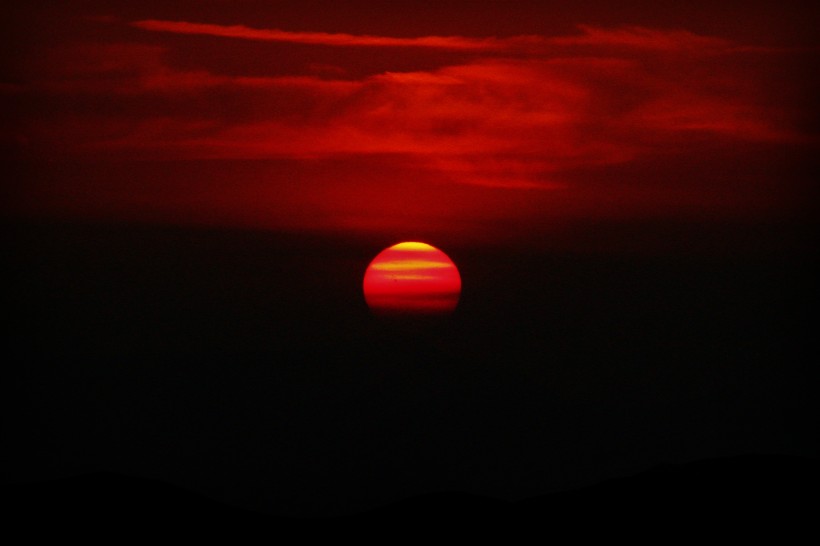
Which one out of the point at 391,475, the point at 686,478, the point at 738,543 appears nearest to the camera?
the point at 738,543

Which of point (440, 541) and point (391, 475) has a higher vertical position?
point (391, 475)

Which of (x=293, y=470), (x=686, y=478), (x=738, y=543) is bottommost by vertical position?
(x=738, y=543)

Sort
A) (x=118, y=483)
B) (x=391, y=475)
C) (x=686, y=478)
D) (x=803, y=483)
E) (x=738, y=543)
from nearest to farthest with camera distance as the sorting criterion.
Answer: (x=738, y=543) < (x=803, y=483) < (x=686, y=478) < (x=118, y=483) < (x=391, y=475)

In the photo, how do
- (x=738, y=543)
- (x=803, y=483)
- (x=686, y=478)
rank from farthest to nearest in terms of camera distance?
1. (x=686, y=478)
2. (x=803, y=483)
3. (x=738, y=543)

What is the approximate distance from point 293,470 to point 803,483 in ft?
73.5

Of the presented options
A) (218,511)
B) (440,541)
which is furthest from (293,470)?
(440,541)

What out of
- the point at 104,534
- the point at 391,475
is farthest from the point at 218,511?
the point at 391,475

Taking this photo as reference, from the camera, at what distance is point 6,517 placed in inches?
1019

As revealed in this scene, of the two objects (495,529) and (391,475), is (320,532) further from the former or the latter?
(391,475)

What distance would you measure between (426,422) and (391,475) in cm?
305

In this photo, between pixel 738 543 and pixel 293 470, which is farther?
pixel 293 470

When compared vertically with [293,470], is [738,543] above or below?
below

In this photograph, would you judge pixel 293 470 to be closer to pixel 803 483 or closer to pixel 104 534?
pixel 104 534

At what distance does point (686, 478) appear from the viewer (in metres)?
27.1
